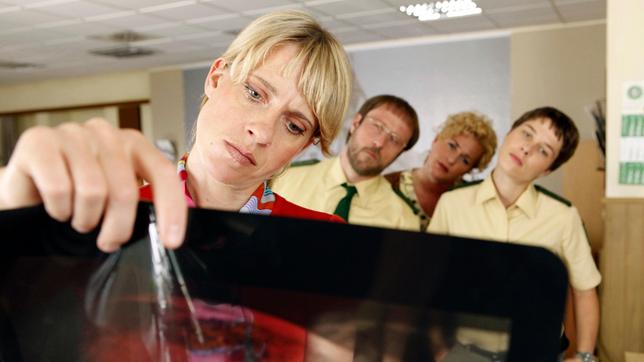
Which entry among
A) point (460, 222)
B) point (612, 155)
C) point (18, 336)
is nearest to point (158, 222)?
point (18, 336)

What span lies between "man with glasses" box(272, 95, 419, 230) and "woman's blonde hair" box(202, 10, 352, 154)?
1468 mm

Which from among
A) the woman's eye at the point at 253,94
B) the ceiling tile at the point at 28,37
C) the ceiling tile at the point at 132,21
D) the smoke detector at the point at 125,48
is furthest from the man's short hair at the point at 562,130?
the ceiling tile at the point at 28,37

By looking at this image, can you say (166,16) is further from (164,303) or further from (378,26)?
(164,303)

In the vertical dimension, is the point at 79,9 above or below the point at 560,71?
above

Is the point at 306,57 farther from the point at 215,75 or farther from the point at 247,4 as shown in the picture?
the point at 247,4

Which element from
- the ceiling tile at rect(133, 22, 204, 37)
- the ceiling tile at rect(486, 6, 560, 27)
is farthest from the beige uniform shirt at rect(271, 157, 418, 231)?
the ceiling tile at rect(133, 22, 204, 37)

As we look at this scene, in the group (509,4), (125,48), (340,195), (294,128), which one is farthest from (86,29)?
(294,128)

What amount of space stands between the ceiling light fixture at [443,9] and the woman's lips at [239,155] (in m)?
4.67

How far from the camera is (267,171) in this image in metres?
0.79

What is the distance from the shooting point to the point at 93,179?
422mm

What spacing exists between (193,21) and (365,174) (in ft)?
11.9

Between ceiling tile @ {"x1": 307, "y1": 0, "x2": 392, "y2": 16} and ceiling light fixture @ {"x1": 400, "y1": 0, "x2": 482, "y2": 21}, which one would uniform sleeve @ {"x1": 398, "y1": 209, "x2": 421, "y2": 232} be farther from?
ceiling light fixture @ {"x1": 400, "y1": 0, "x2": 482, "y2": 21}

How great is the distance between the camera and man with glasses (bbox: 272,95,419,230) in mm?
2318

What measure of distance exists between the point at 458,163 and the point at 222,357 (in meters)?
2.34
